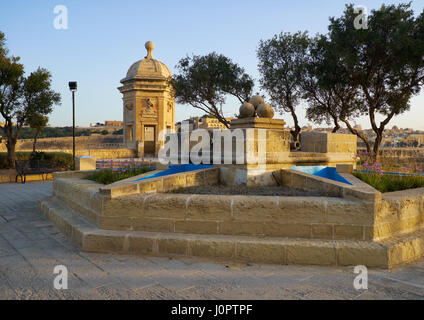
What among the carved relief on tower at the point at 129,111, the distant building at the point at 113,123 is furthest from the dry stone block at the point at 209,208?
the distant building at the point at 113,123

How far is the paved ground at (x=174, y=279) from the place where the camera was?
299cm

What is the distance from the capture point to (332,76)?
15977mm

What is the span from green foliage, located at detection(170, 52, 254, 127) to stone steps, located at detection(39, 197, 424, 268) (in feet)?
54.5

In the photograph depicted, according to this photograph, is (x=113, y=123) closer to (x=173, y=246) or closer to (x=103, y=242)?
(x=103, y=242)

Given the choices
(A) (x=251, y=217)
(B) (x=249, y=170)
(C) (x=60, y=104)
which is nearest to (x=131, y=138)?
(C) (x=60, y=104)

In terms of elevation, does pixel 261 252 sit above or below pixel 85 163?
below

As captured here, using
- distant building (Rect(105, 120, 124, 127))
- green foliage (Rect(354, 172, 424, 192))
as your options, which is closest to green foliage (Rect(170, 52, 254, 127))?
green foliage (Rect(354, 172, 424, 192))

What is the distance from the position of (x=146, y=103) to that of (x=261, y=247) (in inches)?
837

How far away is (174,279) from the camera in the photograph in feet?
10.9

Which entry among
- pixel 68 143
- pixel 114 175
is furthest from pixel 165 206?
pixel 68 143

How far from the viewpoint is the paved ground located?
9.82ft

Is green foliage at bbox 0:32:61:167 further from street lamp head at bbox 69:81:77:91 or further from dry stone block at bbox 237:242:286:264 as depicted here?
dry stone block at bbox 237:242:286:264

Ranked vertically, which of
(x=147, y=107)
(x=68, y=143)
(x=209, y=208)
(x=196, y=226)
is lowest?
(x=196, y=226)

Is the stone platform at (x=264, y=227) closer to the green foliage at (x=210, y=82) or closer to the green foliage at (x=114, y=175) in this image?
the green foliage at (x=114, y=175)
